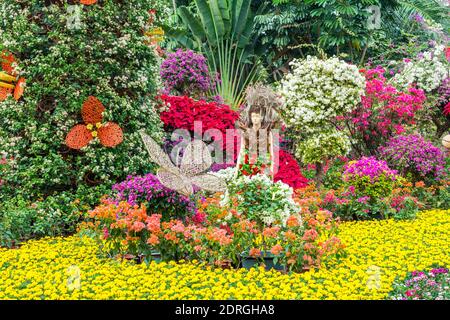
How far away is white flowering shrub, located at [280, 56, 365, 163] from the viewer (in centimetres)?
938

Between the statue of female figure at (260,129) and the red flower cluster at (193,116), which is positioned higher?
the red flower cluster at (193,116)

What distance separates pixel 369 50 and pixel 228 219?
12.0 metres

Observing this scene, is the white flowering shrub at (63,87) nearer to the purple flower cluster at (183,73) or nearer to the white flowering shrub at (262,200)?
the white flowering shrub at (262,200)

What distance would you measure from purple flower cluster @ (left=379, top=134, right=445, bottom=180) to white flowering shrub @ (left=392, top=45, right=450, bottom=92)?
203 cm

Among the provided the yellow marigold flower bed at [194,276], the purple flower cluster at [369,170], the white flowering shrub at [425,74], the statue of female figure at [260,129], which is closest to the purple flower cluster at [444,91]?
the white flowering shrub at [425,74]

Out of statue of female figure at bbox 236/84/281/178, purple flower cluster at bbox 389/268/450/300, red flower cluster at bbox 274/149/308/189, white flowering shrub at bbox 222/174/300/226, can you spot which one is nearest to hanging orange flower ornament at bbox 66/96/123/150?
statue of female figure at bbox 236/84/281/178

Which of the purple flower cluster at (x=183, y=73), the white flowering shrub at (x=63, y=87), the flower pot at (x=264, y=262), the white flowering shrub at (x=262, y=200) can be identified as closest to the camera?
the flower pot at (x=264, y=262)

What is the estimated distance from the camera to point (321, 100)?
9398mm

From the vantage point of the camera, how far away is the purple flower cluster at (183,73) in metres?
12.7

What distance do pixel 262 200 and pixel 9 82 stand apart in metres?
3.47

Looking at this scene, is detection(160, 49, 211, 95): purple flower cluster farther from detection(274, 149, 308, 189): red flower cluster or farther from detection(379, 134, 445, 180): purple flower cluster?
detection(379, 134, 445, 180): purple flower cluster

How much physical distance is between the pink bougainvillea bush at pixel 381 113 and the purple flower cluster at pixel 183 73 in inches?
148

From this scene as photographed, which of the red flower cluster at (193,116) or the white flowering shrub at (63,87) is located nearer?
the white flowering shrub at (63,87)

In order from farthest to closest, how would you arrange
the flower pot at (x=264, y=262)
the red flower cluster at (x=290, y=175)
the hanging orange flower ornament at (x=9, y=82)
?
the red flower cluster at (x=290, y=175) → the hanging orange flower ornament at (x=9, y=82) → the flower pot at (x=264, y=262)
